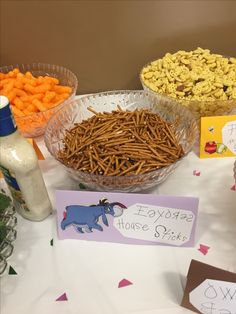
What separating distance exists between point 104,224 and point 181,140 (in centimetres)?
27

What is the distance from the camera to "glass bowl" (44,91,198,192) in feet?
2.27

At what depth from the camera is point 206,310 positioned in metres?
0.55

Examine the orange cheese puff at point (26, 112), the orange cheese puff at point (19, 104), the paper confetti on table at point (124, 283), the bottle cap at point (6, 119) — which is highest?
the bottle cap at point (6, 119)

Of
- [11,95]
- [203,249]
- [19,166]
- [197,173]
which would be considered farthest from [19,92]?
[203,249]

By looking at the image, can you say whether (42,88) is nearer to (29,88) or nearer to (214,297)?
(29,88)

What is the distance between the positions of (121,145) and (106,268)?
0.24 metres

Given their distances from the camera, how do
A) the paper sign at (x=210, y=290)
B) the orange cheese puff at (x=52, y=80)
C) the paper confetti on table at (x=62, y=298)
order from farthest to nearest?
the orange cheese puff at (x=52, y=80) < the paper confetti on table at (x=62, y=298) < the paper sign at (x=210, y=290)

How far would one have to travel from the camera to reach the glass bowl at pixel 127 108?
2.27 feet

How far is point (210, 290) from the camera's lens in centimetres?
52

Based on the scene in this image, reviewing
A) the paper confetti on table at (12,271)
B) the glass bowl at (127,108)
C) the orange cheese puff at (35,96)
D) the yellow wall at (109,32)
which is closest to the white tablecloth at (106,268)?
the paper confetti on table at (12,271)

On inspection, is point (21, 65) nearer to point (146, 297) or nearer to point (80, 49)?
point (80, 49)

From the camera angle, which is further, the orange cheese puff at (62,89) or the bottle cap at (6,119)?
the orange cheese puff at (62,89)

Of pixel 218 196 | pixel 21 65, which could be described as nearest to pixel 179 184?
Answer: pixel 218 196

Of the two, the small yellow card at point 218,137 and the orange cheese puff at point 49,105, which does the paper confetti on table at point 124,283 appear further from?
the orange cheese puff at point 49,105
